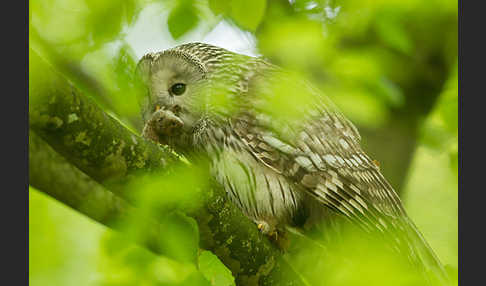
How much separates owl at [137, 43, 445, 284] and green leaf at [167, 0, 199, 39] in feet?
1.60

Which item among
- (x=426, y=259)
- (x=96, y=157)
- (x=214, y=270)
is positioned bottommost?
(x=426, y=259)

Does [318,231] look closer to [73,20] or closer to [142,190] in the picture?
[142,190]

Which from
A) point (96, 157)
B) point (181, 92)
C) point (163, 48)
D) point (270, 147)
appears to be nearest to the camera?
point (96, 157)

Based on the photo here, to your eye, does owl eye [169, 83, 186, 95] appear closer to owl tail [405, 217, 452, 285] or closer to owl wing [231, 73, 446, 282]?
owl wing [231, 73, 446, 282]

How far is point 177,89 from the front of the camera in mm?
2467

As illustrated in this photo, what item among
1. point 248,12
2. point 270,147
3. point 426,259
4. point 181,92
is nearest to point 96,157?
point 248,12

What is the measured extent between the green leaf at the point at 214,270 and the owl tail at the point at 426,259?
0.83m

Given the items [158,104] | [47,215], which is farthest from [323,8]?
[47,215]

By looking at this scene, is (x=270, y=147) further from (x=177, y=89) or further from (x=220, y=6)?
(x=220, y=6)

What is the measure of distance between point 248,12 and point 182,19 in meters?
0.21

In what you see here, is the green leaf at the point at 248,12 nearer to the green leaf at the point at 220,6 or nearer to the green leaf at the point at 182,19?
the green leaf at the point at 220,6

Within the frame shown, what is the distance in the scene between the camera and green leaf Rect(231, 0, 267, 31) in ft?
5.60

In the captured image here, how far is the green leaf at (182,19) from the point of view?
172cm

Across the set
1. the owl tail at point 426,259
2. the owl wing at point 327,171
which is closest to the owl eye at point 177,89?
the owl wing at point 327,171
